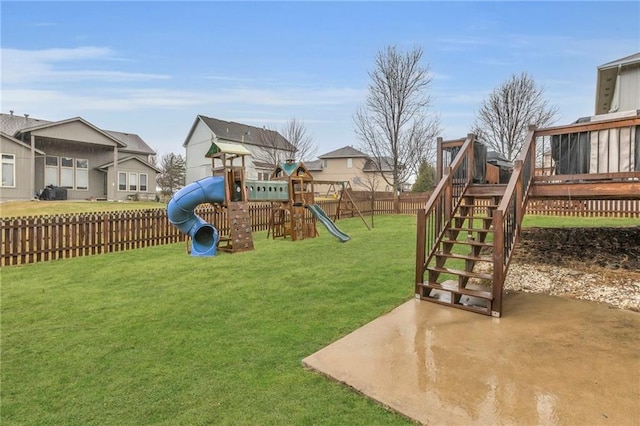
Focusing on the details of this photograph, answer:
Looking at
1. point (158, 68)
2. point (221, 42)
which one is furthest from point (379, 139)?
point (158, 68)

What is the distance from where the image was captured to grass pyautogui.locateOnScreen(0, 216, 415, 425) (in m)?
2.38

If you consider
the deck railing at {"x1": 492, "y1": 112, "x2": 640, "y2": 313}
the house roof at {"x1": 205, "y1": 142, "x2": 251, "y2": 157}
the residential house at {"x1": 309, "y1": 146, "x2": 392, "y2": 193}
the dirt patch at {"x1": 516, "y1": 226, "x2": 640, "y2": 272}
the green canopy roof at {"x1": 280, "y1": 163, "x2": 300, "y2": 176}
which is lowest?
the dirt patch at {"x1": 516, "y1": 226, "x2": 640, "y2": 272}

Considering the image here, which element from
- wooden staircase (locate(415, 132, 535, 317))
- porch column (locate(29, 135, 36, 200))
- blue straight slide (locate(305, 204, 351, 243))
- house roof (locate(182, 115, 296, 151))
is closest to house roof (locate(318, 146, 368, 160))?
house roof (locate(182, 115, 296, 151))

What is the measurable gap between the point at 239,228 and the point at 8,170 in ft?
56.2

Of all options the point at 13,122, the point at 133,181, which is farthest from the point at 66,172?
the point at 13,122

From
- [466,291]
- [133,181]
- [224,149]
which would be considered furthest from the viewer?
[133,181]

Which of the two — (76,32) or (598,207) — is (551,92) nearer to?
(598,207)

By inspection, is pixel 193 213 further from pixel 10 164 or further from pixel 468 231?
pixel 10 164

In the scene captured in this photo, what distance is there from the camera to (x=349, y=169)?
41.6 m

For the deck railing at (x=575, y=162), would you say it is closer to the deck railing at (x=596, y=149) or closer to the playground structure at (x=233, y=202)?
the deck railing at (x=596, y=149)

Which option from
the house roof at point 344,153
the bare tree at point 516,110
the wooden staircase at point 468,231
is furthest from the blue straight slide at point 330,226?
the house roof at point 344,153

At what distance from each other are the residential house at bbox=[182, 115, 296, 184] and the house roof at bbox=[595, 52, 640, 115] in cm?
2103

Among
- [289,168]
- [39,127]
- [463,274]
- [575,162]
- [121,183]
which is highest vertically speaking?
[39,127]

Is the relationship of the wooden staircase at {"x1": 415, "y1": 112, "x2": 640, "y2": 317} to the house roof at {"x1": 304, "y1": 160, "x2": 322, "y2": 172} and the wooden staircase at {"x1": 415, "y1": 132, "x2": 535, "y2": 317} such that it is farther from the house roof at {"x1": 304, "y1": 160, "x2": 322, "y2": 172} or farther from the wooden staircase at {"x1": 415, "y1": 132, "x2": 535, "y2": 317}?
the house roof at {"x1": 304, "y1": 160, "x2": 322, "y2": 172}
